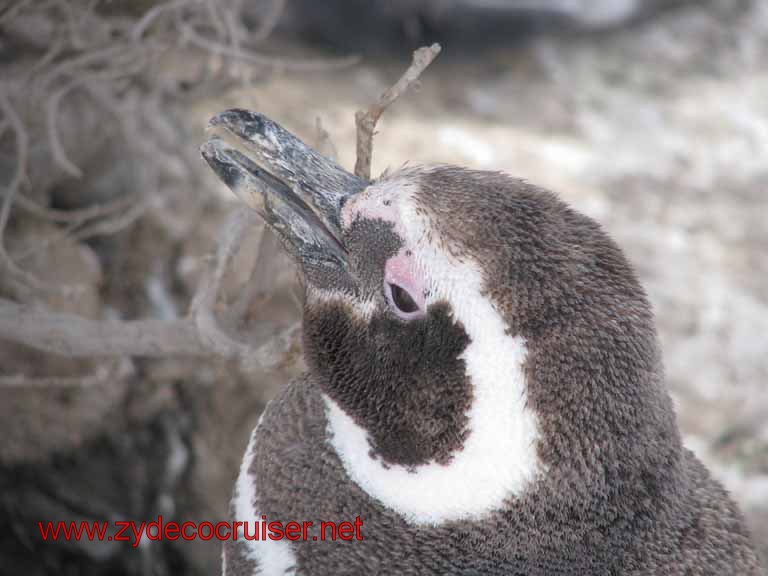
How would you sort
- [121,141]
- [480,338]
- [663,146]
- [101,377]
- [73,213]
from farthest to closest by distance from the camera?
1. [663,146]
2. [121,141]
3. [73,213]
4. [101,377]
5. [480,338]

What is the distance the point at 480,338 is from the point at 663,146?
292 centimetres

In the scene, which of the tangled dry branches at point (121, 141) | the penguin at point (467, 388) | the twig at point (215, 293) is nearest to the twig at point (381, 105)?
the tangled dry branches at point (121, 141)

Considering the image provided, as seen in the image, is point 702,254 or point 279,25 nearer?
point 702,254

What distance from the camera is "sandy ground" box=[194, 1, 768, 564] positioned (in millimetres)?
2859

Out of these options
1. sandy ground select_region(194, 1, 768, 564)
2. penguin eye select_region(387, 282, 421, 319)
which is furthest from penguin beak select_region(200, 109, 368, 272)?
sandy ground select_region(194, 1, 768, 564)

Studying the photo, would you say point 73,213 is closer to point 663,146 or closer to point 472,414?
point 472,414

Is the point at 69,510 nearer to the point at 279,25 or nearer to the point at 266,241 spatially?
the point at 266,241

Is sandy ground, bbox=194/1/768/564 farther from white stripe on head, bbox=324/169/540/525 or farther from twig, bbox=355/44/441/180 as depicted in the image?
white stripe on head, bbox=324/169/540/525

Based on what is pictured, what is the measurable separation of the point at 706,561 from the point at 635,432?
0.33 meters

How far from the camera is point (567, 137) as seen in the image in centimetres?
383

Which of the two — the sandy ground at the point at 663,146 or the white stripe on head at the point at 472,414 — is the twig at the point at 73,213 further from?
the white stripe on head at the point at 472,414

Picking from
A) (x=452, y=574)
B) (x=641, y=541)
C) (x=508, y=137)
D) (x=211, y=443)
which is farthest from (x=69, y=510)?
(x=508, y=137)

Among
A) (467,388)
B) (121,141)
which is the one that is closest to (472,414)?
(467,388)

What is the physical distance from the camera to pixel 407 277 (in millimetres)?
1267
